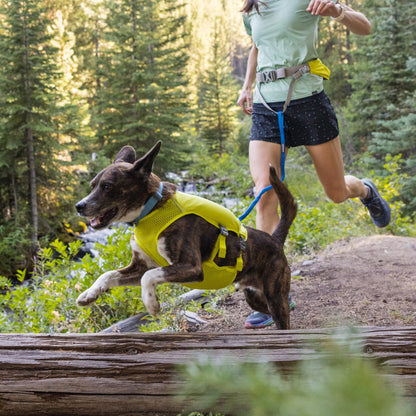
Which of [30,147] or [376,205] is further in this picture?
[30,147]

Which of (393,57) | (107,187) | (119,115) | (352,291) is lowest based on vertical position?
(352,291)

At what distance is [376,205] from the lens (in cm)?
512

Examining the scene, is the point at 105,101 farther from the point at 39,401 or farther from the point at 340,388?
the point at 340,388

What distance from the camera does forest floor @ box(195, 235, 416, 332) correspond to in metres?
3.75

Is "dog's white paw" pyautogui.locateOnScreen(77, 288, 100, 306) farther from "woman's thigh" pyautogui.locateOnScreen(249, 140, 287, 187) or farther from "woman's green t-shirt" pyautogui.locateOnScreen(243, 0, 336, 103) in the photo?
"woman's green t-shirt" pyautogui.locateOnScreen(243, 0, 336, 103)

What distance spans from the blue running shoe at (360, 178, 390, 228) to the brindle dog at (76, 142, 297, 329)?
2260 millimetres

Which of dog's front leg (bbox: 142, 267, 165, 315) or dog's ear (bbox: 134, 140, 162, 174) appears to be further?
dog's ear (bbox: 134, 140, 162, 174)

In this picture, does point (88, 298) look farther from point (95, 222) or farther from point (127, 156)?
point (127, 156)

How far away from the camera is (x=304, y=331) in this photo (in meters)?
2.18

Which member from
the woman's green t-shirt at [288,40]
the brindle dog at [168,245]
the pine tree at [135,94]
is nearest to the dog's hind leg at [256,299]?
the brindle dog at [168,245]

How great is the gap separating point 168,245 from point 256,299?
3.72 feet

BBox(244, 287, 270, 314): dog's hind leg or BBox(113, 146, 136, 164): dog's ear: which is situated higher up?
BBox(113, 146, 136, 164): dog's ear

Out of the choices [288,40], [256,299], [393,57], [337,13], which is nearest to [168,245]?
[256,299]

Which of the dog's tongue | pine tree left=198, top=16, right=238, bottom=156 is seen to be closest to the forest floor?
the dog's tongue
